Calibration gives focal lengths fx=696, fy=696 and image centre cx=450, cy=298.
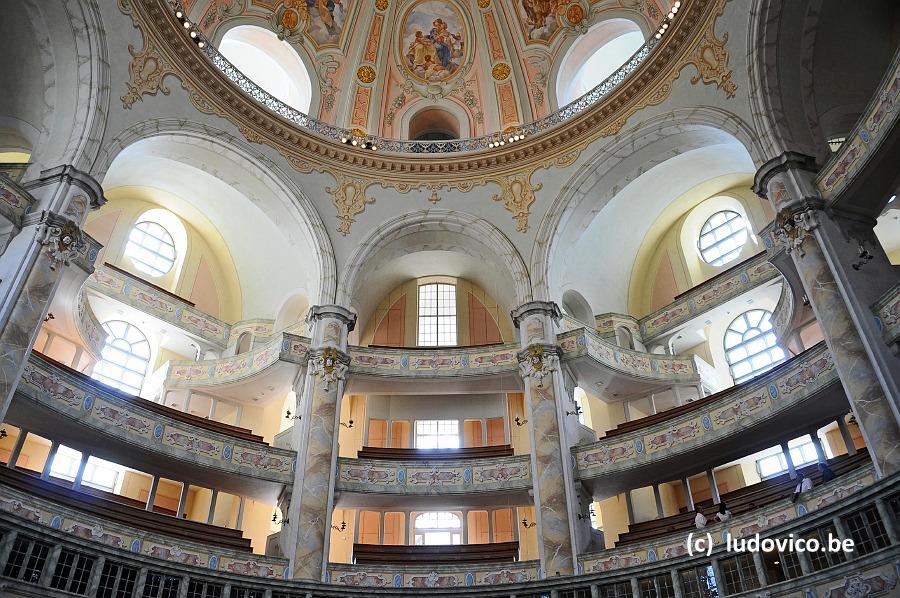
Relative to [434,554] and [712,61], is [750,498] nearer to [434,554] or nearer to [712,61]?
[434,554]

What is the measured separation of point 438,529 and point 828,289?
1313 cm

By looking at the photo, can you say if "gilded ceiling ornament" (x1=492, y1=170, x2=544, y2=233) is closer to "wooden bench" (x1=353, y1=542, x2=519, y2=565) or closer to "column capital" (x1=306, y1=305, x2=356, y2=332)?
"column capital" (x1=306, y1=305, x2=356, y2=332)

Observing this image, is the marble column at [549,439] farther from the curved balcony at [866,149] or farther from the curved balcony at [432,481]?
the curved balcony at [866,149]

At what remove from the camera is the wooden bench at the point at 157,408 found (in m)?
15.8

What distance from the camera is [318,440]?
1834 centimetres

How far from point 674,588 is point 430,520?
30.7 ft

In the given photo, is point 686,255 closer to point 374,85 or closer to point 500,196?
point 500,196

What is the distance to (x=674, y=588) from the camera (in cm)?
1378

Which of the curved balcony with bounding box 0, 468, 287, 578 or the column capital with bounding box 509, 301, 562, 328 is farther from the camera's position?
the column capital with bounding box 509, 301, 562, 328

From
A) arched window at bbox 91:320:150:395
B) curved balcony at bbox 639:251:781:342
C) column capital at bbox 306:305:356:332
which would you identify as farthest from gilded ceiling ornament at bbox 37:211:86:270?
curved balcony at bbox 639:251:781:342

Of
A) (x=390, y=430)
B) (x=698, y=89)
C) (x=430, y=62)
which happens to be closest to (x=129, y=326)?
(x=390, y=430)

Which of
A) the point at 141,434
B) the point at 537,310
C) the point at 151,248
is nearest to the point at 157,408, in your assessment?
the point at 141,434

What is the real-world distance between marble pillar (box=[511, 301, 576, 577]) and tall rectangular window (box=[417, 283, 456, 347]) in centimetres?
401

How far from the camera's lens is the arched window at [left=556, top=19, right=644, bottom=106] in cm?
2444
